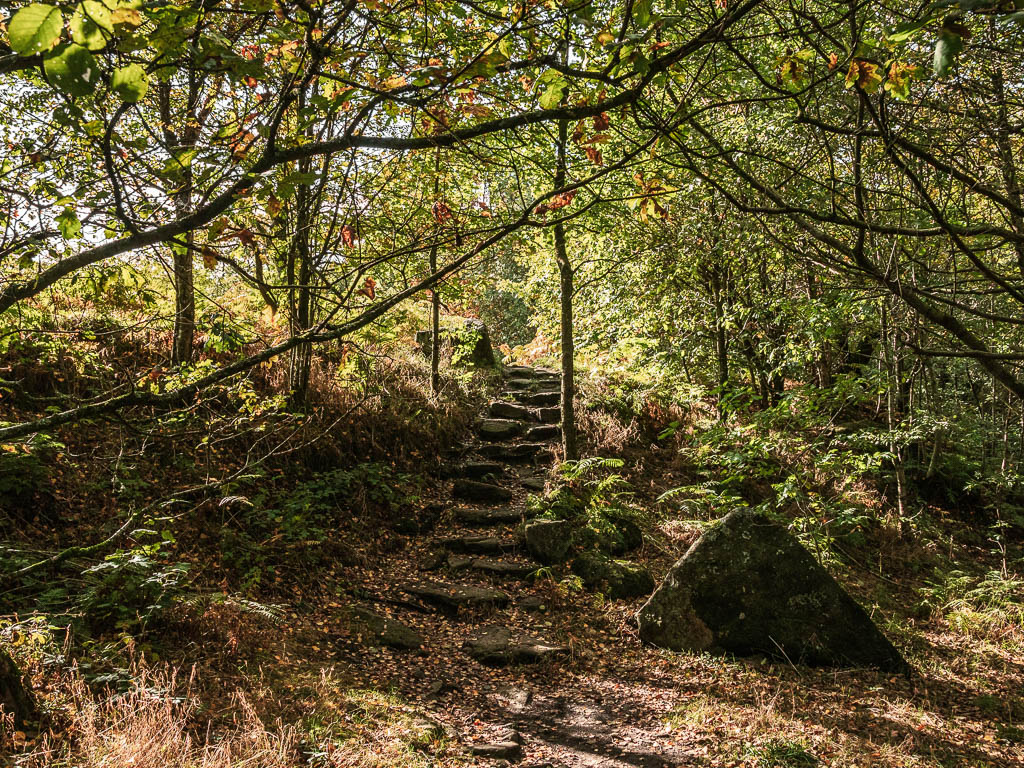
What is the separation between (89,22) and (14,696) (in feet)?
10.9

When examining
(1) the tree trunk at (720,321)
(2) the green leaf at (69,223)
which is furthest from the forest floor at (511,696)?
(1) the tree trunk at (720,321)

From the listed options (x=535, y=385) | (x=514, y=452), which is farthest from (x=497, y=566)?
(x=535, y=385)

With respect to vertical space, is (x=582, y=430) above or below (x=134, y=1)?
below

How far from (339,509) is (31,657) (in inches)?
148

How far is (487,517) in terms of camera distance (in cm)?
786

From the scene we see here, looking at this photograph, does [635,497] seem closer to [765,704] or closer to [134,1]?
[765,704]

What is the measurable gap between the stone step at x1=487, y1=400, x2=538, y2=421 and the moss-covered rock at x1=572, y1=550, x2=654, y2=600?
14.9 feet

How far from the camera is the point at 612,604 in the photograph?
629 centimetres

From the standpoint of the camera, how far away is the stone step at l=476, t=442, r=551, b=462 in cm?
961

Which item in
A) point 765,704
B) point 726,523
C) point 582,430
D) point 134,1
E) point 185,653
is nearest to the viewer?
point 134,1

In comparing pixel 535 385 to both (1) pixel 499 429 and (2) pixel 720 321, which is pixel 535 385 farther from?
(2) pixel 720 321

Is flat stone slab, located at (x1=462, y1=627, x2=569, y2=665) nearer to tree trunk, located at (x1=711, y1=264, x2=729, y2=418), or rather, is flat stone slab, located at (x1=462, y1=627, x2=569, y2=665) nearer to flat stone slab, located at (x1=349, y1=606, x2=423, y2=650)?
flat stone slab, located at (x1=349, y1=606, x2=423, y2=650)

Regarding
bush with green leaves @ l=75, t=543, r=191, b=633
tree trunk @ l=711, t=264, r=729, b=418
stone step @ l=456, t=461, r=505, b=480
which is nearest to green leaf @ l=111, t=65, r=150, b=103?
bush with green leaves @ l=75, t=543, r=191, b=633

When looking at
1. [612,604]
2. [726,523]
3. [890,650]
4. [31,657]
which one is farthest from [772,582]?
[31,657]
